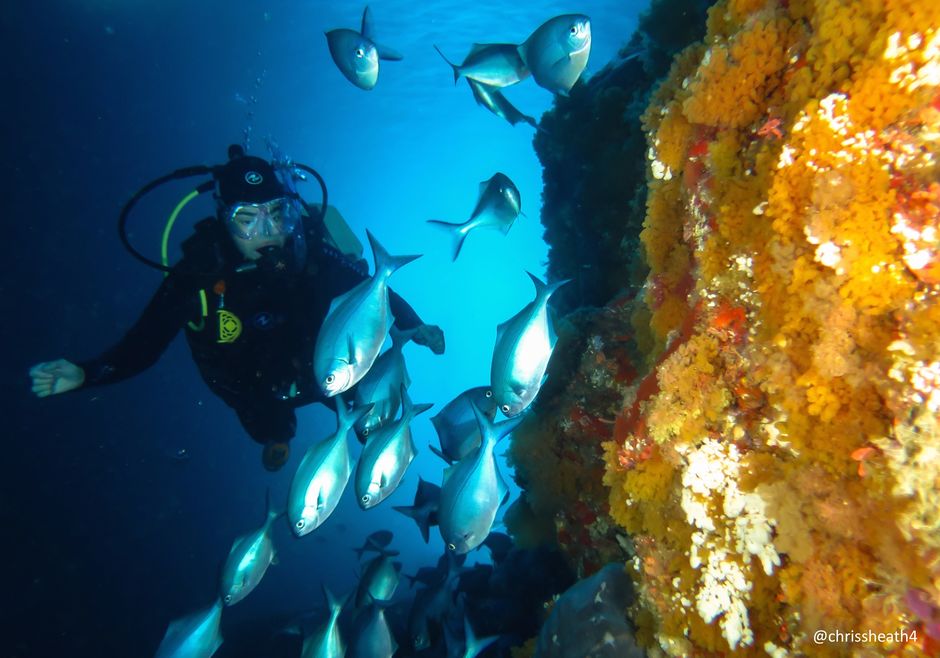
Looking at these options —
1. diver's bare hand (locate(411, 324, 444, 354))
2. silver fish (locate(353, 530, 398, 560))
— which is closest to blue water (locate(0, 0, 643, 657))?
silver fish (locate(353, 530, 398, 560))

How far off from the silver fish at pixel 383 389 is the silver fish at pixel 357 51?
3016 mm

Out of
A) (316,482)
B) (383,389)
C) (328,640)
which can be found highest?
(383,389)

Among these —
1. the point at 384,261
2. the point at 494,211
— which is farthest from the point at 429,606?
the point at 494,211

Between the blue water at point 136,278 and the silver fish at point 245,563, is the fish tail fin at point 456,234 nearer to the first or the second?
the silver fish at point 245,563

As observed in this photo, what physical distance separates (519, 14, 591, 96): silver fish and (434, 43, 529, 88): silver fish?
0.76ft

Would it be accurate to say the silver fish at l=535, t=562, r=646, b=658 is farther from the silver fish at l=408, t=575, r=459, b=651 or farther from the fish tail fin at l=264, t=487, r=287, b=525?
the fish tail fin at l=264, t=487, r=287, b=525

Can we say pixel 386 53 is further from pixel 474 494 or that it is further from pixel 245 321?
pixel 474 494

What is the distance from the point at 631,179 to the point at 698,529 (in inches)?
163

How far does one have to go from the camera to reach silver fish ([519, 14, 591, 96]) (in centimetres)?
351

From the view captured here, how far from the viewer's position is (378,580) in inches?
195

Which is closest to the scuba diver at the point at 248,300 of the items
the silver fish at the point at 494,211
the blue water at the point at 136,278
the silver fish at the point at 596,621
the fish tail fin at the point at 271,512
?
the fish tail fin at the point at 271,512

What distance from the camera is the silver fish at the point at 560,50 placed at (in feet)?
11.5

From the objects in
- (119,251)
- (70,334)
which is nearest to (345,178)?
(119,251)

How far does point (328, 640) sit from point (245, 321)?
3481mm
